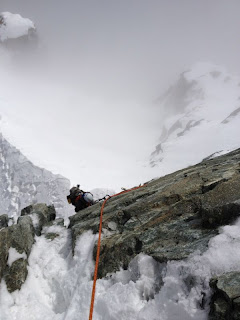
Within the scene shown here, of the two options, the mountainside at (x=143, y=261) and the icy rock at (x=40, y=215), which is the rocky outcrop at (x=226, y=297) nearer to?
the mountainside at (x=143, y=261)

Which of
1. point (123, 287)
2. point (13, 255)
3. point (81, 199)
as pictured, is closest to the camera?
point (123, 287)

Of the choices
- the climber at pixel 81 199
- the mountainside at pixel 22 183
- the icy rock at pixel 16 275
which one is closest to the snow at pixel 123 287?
the icy rock at pixel 16 275

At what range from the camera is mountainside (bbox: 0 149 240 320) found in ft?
12.3

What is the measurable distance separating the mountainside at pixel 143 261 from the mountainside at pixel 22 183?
5083cm

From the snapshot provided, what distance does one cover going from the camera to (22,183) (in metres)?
61.8

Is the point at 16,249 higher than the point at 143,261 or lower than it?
higher

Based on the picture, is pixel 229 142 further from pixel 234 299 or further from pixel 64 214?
pixel 234 299

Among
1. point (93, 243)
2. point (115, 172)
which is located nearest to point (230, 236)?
point (93, 243)

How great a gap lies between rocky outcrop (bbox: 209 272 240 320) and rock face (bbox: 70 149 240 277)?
77 cm

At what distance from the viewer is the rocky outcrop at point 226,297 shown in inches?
120

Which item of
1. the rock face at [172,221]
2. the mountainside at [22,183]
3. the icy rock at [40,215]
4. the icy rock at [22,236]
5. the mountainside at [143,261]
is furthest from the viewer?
the mountainside at [22,183]

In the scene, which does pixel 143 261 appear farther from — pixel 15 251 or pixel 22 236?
pixel 22 236

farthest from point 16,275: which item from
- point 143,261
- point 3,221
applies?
point 3,221

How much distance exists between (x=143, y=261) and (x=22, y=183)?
6173 centimetres
